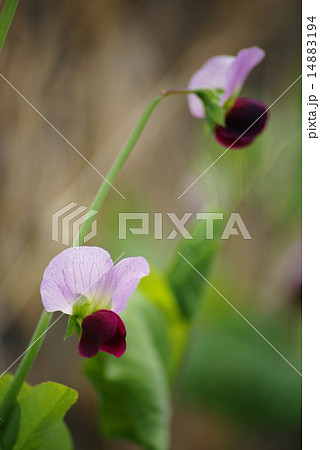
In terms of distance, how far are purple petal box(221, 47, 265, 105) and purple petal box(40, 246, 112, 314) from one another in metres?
0.15

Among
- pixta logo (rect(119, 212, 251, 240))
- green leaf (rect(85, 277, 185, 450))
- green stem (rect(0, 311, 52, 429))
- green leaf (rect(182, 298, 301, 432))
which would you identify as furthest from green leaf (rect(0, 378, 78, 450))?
green leaf (rect(182, 298, 301, 432))

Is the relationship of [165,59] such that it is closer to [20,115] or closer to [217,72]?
[20,115]

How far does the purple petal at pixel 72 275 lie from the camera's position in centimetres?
32

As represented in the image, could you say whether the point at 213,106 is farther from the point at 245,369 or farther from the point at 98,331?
the point at 245,369

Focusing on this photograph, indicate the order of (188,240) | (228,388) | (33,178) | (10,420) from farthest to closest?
(228,388) → (33,178) → (188,240) → (10,420)

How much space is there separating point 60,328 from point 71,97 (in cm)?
27

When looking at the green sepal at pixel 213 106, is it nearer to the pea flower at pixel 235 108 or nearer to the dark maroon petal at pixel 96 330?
the pea flower at pixel 235 108

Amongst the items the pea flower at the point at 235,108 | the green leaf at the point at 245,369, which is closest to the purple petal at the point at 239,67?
the pea flower at the point at 235,108

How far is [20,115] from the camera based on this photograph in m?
0.62

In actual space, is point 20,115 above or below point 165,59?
below

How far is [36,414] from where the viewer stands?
1.18 ft

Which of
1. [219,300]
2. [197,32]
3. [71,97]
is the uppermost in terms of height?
[197,32]
